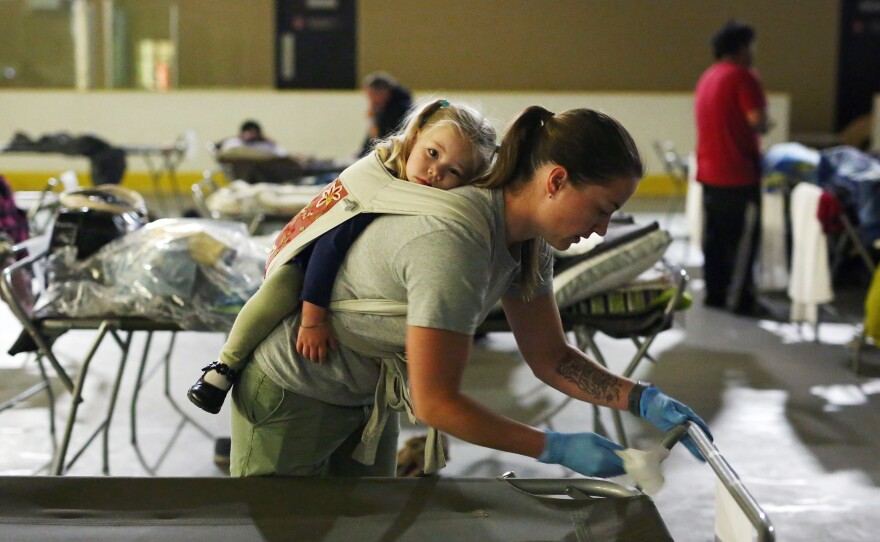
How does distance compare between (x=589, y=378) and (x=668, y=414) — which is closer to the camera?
(x=668, y=414)

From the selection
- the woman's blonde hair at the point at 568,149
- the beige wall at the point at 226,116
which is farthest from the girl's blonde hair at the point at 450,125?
the beige wall at the point at 226,116

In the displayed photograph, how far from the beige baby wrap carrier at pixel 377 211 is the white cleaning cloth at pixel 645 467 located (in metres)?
0.33

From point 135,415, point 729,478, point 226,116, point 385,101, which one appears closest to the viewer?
point 729,478

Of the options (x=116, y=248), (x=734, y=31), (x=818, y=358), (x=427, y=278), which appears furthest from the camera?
(x=734, y=31)

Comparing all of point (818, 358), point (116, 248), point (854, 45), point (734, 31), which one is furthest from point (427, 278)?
point (854, 45)

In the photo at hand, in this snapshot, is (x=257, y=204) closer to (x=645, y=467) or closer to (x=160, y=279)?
(x=160, y=279)

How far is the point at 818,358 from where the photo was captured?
453cm

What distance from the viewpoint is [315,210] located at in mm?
1551

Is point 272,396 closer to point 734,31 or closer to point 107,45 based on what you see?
point 734,31

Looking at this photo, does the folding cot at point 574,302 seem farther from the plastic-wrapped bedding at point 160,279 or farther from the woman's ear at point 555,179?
the woman's ear at point 555,179

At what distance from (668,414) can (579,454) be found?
0.18 m

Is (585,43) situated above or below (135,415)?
above

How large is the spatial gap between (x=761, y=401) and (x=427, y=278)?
2944 mm

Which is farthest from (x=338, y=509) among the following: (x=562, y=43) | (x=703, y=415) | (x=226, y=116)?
(x=562, y=43)
